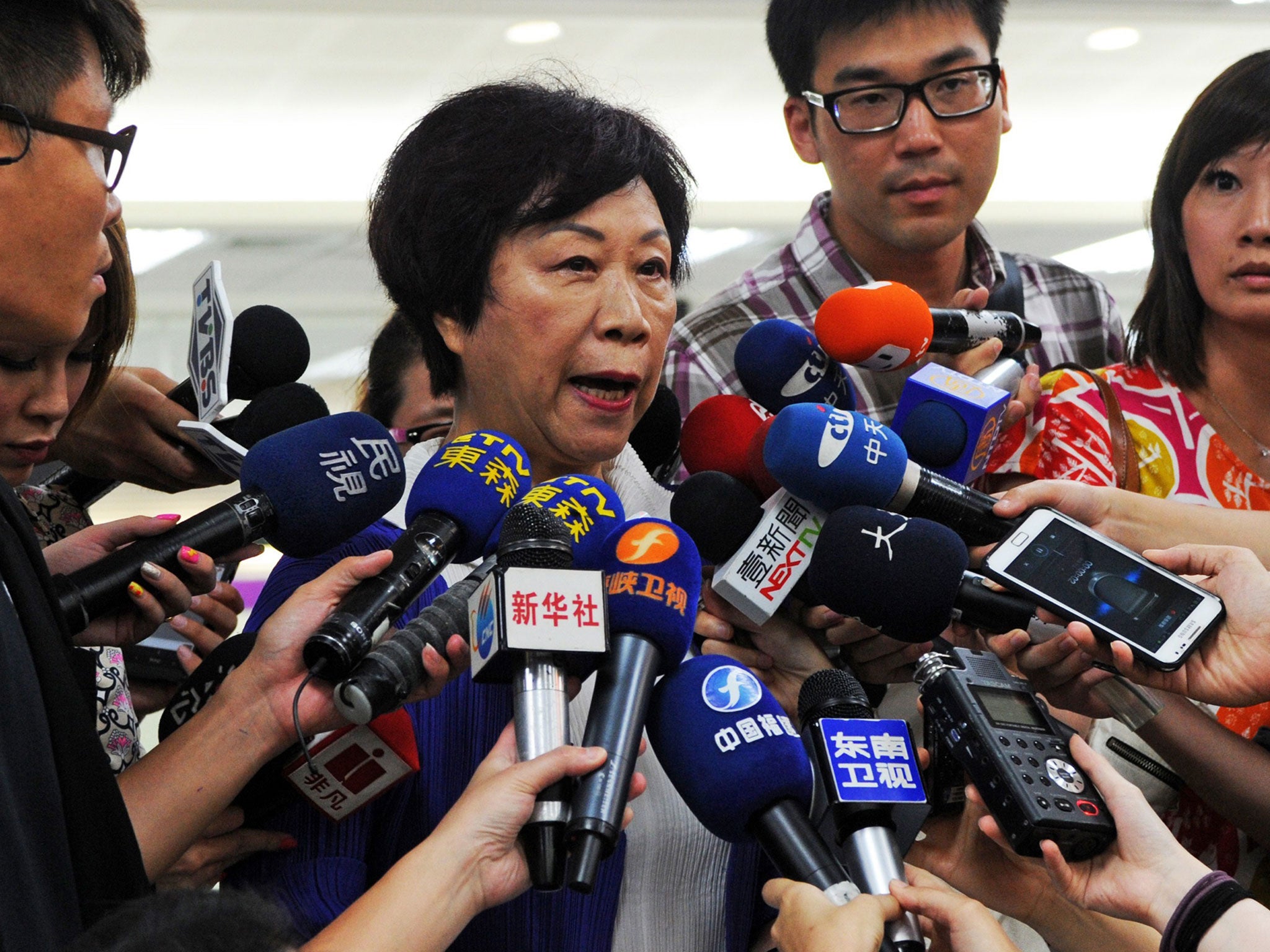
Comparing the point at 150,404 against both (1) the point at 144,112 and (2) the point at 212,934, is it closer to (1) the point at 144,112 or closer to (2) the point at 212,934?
(2) the point at 212,934

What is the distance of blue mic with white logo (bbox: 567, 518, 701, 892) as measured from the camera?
1038mm

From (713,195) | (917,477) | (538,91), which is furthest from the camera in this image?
(713,195)

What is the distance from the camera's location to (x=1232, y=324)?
187 cm

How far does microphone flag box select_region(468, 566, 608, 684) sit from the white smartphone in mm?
424

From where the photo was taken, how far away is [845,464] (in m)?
1.31

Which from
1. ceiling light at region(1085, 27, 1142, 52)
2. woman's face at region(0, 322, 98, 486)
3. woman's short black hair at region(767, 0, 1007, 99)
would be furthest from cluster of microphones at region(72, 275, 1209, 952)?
ceiling light at region(1085, 27, 1142, 52)

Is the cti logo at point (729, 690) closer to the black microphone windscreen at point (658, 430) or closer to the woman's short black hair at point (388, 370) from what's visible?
the black microphone windscreen at point (658, 430)

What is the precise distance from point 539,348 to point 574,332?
0.14ft

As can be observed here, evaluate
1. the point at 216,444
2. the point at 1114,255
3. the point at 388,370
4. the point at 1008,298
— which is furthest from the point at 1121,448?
the point at 1114,255

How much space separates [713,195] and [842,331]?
6.31m

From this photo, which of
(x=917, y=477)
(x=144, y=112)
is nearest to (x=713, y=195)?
(x=144, y=112)

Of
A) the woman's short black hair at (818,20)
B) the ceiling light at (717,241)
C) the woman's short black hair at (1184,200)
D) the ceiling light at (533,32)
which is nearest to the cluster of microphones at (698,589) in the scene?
the woman's short black hair at (1184,200)

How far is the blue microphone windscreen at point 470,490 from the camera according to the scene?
4.16ft

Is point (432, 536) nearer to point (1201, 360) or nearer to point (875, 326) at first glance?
point (875, 326)
